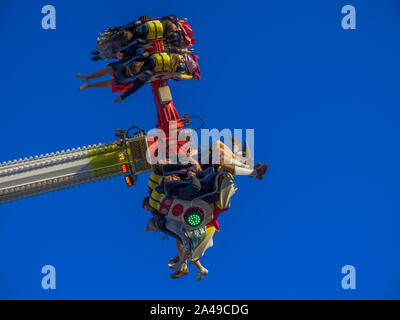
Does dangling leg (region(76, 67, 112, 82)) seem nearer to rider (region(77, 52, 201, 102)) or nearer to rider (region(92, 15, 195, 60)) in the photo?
rider (region(77, 52, 201, 102))

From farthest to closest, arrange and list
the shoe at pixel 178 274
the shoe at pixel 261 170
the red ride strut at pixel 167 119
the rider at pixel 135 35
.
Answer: the shoe at pixel 178 274 → the red ride strut at pixel 167 119 → the shoe at pixel 261 170 → the rider at pixel 135 35

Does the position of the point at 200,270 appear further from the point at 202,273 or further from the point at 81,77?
the point at 81,77

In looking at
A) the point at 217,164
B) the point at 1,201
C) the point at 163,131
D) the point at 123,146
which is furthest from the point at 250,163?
the point at 1,201

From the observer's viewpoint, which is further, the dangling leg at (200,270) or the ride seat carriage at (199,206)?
the dangling leg at (200,270)

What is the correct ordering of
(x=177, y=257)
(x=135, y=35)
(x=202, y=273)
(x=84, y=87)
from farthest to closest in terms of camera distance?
(x=177, y=257) < (x=202, y=273) < (x=84, y=87) < (x=135, y=35)

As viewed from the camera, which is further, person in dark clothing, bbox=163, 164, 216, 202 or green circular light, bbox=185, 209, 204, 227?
green circular light, bbox=185, 209, 204, 227

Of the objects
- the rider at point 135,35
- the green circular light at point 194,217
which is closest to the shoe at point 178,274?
the green circular light at point 194,217

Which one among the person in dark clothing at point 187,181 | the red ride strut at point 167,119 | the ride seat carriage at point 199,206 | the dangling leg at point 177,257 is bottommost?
the dangling leg at point 177,257

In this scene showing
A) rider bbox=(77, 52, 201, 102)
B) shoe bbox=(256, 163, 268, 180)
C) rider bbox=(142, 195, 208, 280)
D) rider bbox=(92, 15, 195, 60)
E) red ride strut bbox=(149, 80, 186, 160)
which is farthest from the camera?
rider bbox=(142, 195, 208, 280)

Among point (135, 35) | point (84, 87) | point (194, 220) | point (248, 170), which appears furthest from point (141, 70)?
point (194, 220)

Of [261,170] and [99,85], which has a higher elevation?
[99,85]

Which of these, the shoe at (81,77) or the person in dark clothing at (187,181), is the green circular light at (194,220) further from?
the shoe at (81,77)

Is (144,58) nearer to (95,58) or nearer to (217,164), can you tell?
(95,58)

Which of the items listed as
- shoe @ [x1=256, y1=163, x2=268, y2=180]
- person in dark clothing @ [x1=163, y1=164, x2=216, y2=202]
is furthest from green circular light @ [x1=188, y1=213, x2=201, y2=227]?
shoe @ [x1=256, y1=163, x2=268, y2=180]
